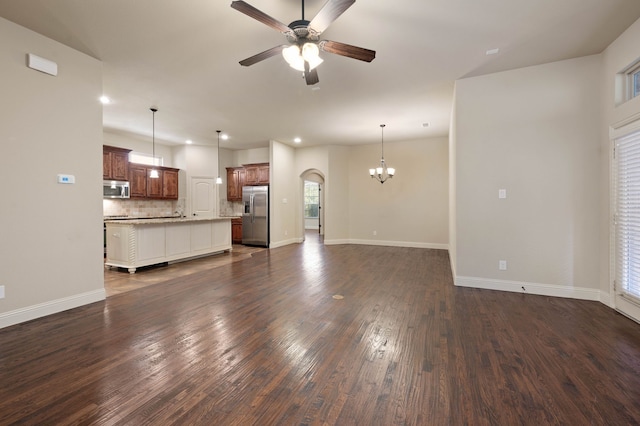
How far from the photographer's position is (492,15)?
2.65m

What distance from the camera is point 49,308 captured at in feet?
10.00

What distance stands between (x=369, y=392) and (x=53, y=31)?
4.54 metres

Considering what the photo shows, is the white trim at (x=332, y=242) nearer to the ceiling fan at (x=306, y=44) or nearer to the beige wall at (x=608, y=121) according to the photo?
the beige wall at (x=608, y=121)

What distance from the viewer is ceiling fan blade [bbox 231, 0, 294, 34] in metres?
1.98

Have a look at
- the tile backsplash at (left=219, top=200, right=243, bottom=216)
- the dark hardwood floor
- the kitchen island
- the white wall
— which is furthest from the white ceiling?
the tile backsplash at (left=219, top=200, right=243, bottom=216)

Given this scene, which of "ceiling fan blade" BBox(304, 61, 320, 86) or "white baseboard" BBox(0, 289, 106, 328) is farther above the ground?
"ceiling fan blade" BBox(304, 61, 320, 86)

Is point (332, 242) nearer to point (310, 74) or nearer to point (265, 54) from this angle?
point (310, 74)

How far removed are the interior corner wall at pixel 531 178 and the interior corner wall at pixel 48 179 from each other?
4943 mm

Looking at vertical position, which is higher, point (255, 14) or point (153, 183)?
point (255, 14)

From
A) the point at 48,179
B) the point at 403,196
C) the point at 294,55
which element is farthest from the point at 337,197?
the point at 48,179

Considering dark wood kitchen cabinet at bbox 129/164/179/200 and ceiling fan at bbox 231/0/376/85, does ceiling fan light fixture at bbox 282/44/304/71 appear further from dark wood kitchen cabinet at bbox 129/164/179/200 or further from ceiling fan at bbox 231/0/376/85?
dark wood kitchen cabinet at bbox 129/164/179/200

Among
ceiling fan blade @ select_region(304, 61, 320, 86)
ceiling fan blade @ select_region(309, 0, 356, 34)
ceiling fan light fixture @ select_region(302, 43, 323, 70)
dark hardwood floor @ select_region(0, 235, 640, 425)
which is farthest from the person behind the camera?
ceiling fan blade @ select_region(304, 61, 320, 86)

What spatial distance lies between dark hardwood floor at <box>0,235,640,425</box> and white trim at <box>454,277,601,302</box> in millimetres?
145

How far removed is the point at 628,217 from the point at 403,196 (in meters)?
5.08
